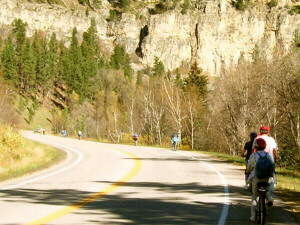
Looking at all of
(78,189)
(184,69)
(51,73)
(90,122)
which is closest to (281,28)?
(184,69)

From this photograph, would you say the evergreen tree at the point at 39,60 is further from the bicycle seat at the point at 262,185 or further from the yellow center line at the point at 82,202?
the bicycle seat at the point at 262,185

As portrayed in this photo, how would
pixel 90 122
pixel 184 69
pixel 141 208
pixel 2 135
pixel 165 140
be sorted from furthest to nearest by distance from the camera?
1. pixel 184 69
2. pixel 90 122
3. pixel 165 140
4. pixel 2 135
5. pixel 141 208

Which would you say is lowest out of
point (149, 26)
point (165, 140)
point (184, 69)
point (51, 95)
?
point (165, 140)

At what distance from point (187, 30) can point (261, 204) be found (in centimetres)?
14458

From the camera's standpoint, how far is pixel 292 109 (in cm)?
2264

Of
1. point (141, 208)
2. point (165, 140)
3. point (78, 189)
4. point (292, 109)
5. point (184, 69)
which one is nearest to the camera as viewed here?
point (141, 208)

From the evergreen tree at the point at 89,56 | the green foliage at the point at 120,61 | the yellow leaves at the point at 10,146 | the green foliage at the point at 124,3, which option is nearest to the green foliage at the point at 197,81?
the evergreen tree at the point at 89,56

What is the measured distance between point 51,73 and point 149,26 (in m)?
56.9

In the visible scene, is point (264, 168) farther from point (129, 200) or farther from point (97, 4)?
point (97, 4)

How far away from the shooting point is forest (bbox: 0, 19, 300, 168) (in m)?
27.5

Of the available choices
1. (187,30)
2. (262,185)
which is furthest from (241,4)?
(262,185)

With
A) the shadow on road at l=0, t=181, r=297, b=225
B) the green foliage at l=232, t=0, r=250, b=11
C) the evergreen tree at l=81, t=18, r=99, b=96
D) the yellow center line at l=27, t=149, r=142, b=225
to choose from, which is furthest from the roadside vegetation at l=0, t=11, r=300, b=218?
the green foliage at l=232, t=0, r=250, b=11

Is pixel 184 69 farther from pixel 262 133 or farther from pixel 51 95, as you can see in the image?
pixel 262 133

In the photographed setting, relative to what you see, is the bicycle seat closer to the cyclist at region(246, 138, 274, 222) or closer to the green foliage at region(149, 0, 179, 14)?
the cyclist at region(246, 138, 274, 222)
